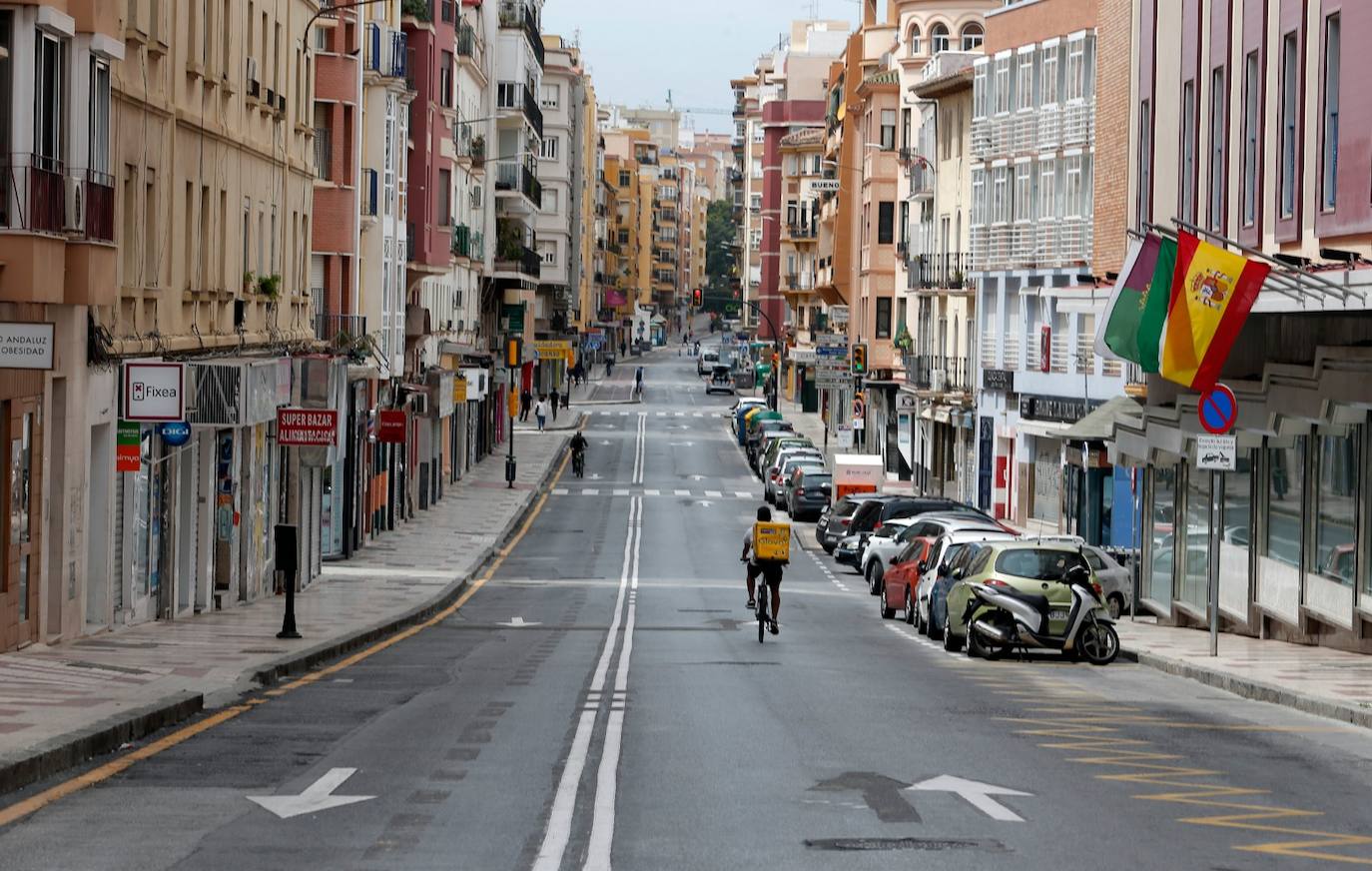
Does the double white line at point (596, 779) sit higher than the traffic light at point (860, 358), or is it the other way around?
the traffic light at point (860, 358)

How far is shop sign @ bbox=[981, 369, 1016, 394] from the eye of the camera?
195 ft

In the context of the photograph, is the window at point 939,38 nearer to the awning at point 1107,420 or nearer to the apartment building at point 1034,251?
the apartment building at point 1034,251

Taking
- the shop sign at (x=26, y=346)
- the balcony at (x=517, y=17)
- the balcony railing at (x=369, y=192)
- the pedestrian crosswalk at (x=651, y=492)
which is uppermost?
the balcony at (x=517, y=17)

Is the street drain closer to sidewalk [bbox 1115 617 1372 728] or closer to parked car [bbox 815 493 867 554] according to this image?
sidewalk [bbox 1115 617 1372 728]

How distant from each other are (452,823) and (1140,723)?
7.62m

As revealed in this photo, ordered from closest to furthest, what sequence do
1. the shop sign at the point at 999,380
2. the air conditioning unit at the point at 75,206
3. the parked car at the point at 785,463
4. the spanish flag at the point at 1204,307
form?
the air conditioning unit at the point at 75,206 < the spanish flag at the point at 1204,307 < the shop sign at the point at 999,380 < the parked car at the point at 785,463

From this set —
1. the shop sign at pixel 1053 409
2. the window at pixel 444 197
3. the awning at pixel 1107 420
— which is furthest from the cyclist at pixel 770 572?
the window at pixel 444 197

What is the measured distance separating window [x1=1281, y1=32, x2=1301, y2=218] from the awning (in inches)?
389

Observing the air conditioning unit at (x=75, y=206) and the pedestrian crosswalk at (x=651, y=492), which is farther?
the pedestrian crosswalk at (x=651, y=492)

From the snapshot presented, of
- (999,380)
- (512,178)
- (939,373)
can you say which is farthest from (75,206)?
(512,178)

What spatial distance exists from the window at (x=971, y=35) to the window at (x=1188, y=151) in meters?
47.5

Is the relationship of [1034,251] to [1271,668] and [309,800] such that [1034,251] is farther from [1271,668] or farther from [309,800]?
[309,800]

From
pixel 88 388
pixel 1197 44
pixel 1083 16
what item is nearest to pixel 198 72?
pixel 88 388

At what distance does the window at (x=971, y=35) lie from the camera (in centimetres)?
7894
